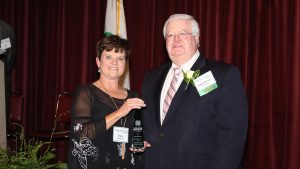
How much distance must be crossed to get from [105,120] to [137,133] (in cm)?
27

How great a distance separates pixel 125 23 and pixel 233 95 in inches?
140

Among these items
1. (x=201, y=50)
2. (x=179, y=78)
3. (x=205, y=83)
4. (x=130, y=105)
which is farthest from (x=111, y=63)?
(x=201, y=50)

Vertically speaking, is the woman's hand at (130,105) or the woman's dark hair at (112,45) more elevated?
the woman's dark hair at (112,45)

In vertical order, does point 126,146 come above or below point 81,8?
below

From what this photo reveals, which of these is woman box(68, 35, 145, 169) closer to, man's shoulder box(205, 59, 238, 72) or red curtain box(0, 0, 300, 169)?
man's shoulder box(205, 59, 238, 72)

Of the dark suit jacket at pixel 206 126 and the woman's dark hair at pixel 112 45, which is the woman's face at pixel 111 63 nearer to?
the woman's dark hair at pixel 112 45

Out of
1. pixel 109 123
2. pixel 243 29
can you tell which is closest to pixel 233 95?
pixel 109 123

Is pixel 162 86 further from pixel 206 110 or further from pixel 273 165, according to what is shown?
pixel 273 165

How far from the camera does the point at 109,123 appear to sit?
8.80ft

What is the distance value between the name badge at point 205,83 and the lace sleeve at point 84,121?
2.29 feet

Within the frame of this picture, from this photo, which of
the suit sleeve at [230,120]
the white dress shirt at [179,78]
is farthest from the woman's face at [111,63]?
the suit sleeve at [230,120]

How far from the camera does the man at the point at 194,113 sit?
8.36ft

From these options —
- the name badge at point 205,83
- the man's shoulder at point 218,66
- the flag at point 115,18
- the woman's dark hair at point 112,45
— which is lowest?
the name badge at point 205,83

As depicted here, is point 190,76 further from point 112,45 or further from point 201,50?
point 201,50
